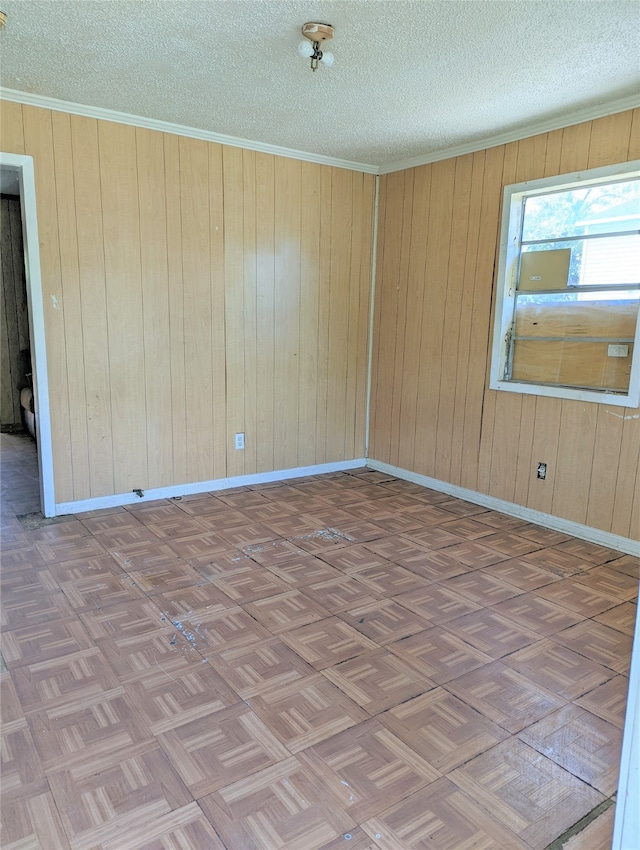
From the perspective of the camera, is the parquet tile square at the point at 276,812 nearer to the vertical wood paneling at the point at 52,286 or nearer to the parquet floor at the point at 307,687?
the parquet floor at the point at 307,687

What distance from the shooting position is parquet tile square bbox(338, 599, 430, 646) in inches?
87.6

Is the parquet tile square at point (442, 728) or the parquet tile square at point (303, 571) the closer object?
the parquet tile square at point (442, 728)

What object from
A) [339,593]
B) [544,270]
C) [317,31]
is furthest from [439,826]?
[544,270]

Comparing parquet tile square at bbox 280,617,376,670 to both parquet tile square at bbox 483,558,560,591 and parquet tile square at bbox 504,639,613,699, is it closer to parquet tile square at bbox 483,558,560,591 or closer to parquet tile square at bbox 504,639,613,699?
parquet tile square at bbox 504,639,613,699

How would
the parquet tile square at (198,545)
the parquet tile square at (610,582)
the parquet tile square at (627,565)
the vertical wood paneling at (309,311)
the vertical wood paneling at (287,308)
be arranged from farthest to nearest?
1. the vertical wood paneling at (309,311)
2. the vertical wood paneling at (287,308)
3. the parquet tile square at (198,545)
4. the parquet tile square at (627,565)
5. the parquet tile square at (610,582)

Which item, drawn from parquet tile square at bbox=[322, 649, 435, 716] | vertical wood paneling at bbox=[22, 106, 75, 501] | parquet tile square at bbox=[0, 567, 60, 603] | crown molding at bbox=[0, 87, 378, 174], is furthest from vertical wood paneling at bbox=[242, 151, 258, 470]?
parquet tile square at bbox=[322, 649, 435, 716]

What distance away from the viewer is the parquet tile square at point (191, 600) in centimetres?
236

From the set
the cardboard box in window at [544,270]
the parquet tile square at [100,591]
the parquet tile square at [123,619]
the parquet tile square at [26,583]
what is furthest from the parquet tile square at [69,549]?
the cardboard box in window at [544,270]

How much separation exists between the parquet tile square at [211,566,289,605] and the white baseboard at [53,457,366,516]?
4.31 feet

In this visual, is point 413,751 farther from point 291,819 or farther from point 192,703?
point 192,703

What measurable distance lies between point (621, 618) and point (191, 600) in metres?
1.87

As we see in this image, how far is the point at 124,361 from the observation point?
3549 millimetres

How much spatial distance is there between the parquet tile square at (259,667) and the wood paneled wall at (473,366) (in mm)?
2092

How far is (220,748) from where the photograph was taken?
1602 mm
